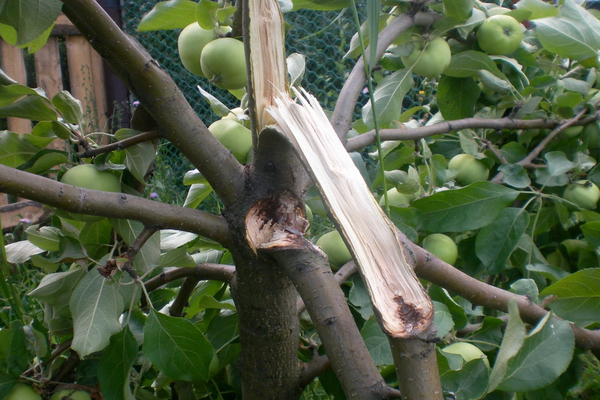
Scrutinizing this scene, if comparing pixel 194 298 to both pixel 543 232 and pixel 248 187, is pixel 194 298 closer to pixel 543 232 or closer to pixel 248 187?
pixel 248 187

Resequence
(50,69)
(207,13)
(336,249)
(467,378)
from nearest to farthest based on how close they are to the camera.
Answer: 1. (467,378)
2. (207,13)
3. (336,249)
4. (50,69)

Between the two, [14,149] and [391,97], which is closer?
[14,149]

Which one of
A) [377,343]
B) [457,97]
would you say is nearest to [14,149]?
[377,343]

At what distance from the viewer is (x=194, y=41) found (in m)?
0.55

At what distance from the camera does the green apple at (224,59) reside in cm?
51

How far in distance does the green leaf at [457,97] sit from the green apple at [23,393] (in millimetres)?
678

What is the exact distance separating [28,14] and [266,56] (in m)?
0.20

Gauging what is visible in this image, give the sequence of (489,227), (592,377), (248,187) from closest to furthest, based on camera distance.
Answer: (248,187), (489,227), (592,377)

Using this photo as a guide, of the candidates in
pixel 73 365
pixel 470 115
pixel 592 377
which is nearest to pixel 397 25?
pixel 470 115

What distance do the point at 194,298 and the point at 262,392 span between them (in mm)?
216

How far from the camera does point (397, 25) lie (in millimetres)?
630

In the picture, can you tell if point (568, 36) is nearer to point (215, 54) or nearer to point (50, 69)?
point (215, 54)

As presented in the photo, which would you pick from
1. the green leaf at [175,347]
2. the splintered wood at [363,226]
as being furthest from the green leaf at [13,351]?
the splintered wood at [363,226]

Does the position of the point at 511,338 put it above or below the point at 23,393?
above
